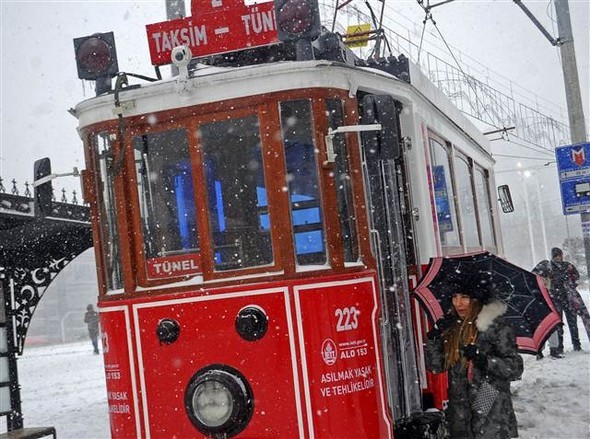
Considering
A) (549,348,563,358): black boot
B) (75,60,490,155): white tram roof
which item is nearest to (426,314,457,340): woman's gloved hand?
(75,60,490,155): white tram roof

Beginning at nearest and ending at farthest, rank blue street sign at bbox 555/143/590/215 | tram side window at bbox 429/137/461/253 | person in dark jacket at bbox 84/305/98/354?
tram side window at bbox 429/137/461/253
blue street sign at bbox 555/143/590/215
person in dark jacket at bbox 84/305/98/354

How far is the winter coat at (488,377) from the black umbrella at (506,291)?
22cm

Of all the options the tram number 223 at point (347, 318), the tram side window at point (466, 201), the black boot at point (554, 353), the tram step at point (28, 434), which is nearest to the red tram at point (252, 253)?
the tram number 223 at point (347, 318)

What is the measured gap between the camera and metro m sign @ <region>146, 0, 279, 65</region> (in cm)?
490

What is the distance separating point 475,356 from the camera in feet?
14.0

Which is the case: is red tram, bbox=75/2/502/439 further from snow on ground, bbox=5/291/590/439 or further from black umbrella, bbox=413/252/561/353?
snow on ground, bbox=5/291/590/439

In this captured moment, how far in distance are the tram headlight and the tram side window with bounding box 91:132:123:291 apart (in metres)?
0.87

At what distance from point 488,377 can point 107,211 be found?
2541 millimetres

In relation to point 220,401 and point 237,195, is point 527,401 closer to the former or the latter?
point 220,401

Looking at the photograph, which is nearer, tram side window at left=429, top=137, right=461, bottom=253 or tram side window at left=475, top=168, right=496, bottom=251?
tram side window at left=429, top=137, right=461, bottom=253

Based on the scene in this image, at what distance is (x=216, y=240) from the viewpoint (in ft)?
14.5

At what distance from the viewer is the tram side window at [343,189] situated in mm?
4438

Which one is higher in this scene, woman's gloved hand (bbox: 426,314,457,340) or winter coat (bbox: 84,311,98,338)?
woman's gloved hand (bbox: 426,314,457,340)

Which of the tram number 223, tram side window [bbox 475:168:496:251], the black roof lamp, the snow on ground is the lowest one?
the snow on ground
